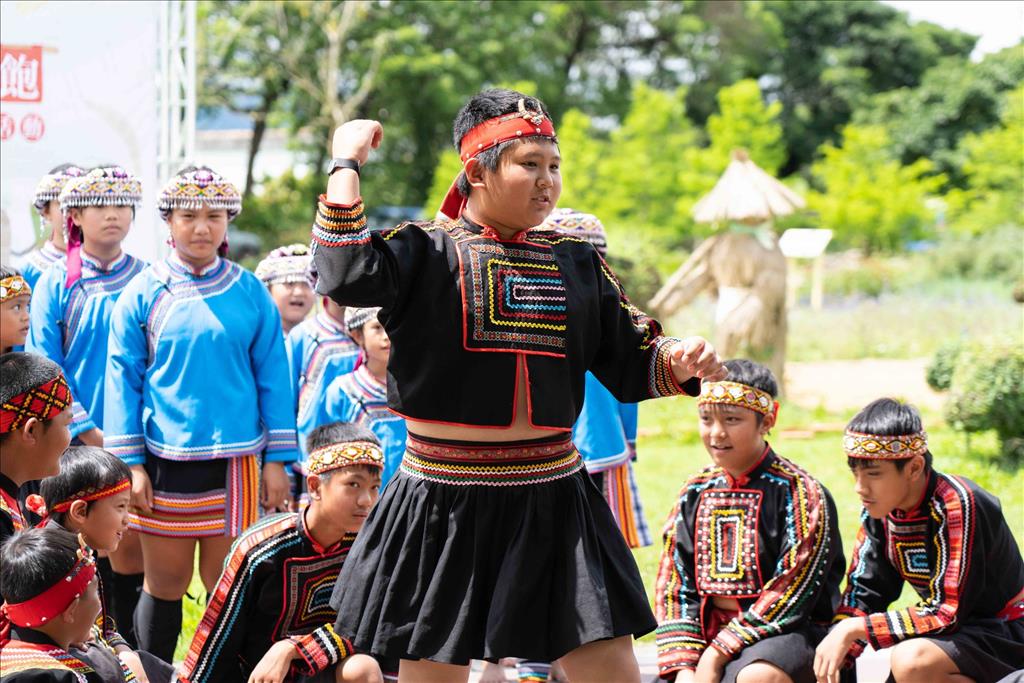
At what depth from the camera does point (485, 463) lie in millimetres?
2979

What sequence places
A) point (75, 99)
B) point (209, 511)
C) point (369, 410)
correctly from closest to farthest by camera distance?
1. point (209, 511)
2. point (369, 410)
3. point (75, 99)

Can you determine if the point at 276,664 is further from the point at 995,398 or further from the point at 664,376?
the point at 995,398

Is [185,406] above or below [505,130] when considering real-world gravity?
below

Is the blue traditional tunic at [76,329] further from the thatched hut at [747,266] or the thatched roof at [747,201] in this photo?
the thatched roof at [747,201]

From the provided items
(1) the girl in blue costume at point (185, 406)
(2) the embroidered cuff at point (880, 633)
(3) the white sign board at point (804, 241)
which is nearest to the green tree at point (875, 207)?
(3) the white sign board at point (804, 241)

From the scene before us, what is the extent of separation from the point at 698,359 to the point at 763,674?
1443 millimetres

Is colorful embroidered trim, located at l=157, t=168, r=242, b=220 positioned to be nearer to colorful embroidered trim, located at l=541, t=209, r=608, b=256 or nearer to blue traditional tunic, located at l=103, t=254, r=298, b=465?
blue traditional tunic, located at l=103, t=254, r=298, b=465

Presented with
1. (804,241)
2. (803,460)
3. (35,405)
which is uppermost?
(804,241)

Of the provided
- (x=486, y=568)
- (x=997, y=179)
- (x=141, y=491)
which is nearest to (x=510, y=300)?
(x=486, y=568)

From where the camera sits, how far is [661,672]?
4156mm

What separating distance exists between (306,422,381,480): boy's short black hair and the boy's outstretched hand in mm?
1390

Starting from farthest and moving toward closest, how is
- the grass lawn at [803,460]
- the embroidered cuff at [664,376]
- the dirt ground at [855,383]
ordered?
the dirt ground at [855,383], the grass lawn at [803,460], the embroidered cuff at [664,376]

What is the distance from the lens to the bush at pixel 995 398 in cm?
830

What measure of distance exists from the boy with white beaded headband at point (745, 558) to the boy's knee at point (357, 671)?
91 cm
